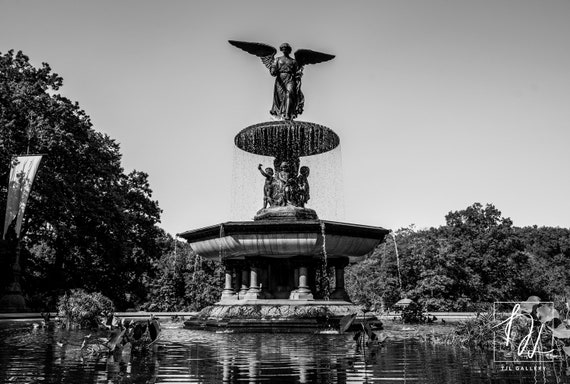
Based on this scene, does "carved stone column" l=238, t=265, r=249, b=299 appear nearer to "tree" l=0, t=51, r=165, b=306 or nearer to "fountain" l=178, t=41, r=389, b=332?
"fountain" l=178, t=41, r=389, b=332

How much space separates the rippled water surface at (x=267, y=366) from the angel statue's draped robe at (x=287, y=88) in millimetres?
10707

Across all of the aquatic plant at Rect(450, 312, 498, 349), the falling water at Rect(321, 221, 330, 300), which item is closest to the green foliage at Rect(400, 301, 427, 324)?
the falling water at Rect(321, 221, 330, 300)

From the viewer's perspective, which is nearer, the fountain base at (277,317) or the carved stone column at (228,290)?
the fountain base at (277,317)

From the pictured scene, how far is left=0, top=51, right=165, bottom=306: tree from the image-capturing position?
25.0 metres

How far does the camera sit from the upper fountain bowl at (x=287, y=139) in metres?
16.0

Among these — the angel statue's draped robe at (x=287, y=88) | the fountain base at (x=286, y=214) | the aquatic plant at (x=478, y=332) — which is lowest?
the aquatic plant at (x=478, y=332)

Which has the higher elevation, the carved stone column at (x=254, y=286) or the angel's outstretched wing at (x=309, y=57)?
the angel's outstretched wing at (x=309, y=57)

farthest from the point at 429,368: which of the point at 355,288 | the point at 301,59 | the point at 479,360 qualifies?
the point at 355,288

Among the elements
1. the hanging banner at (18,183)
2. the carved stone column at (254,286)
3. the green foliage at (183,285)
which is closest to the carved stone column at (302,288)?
the carved stone column at (254,286)

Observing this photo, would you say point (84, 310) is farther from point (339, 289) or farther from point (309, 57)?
point (309, 57)

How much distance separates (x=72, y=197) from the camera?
2634 cm

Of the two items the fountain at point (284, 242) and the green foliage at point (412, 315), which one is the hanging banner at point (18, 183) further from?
the green foliage at point (412, 315)

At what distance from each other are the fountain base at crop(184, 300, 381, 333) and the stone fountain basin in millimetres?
1465

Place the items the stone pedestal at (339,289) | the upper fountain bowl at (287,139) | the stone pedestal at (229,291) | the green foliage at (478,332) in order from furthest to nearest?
the upper fountain bowl at (287,139)
the stone pedestal at (229,291)
the stone pedestal at (339,289)
the green foliage at (478,332)
